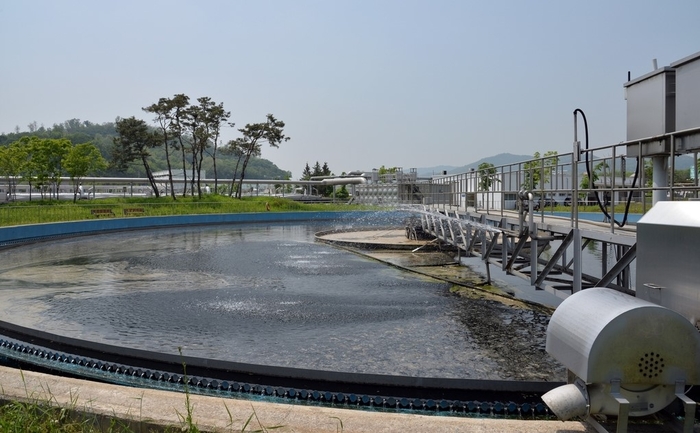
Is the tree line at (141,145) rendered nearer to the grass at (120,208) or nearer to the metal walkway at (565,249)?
the grass at (120,208)

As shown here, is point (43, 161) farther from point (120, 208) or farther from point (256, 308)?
point (256, 308)

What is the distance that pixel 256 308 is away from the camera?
11.2 meters

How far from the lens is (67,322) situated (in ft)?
32.9

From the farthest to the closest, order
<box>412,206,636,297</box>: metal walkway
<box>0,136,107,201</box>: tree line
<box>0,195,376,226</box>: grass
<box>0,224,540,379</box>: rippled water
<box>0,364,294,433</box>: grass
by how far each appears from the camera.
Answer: <box>0,136,107,201</box>: tree line
<box>0,195,376,226</box>: grass
<box>0,224,540,379</box>: rippled water
<box>412,206,636,297</box>: metal walkway
<box>0,364,294,433</box>: grass

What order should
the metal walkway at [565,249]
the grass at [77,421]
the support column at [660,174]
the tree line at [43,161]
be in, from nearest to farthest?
1. the grass at [77,421]
2. the metal walkway at [565,249]
3. the support column at [660,174]
4. the tree line at [43,161]

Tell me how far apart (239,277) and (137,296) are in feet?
10.3

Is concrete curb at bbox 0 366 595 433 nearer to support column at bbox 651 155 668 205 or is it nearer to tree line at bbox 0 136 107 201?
support column at bbox 651 155 668 205

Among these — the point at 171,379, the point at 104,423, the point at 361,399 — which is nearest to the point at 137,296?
the point at 171,379

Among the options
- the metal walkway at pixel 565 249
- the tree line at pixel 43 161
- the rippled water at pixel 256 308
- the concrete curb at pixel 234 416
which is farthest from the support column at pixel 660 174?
the tree line at pixel 43 161

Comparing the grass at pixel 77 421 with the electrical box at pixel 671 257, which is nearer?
the grass at pixel 77 421

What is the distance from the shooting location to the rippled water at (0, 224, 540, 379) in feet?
26.7

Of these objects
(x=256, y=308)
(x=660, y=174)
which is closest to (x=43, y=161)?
(x=256, y=308)

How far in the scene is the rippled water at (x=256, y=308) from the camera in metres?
8.15

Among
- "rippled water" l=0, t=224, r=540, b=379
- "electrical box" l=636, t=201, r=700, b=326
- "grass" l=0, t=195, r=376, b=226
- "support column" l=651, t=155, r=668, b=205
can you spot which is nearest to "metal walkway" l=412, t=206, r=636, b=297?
"support column" l=651, t=155, r=668, b=205
